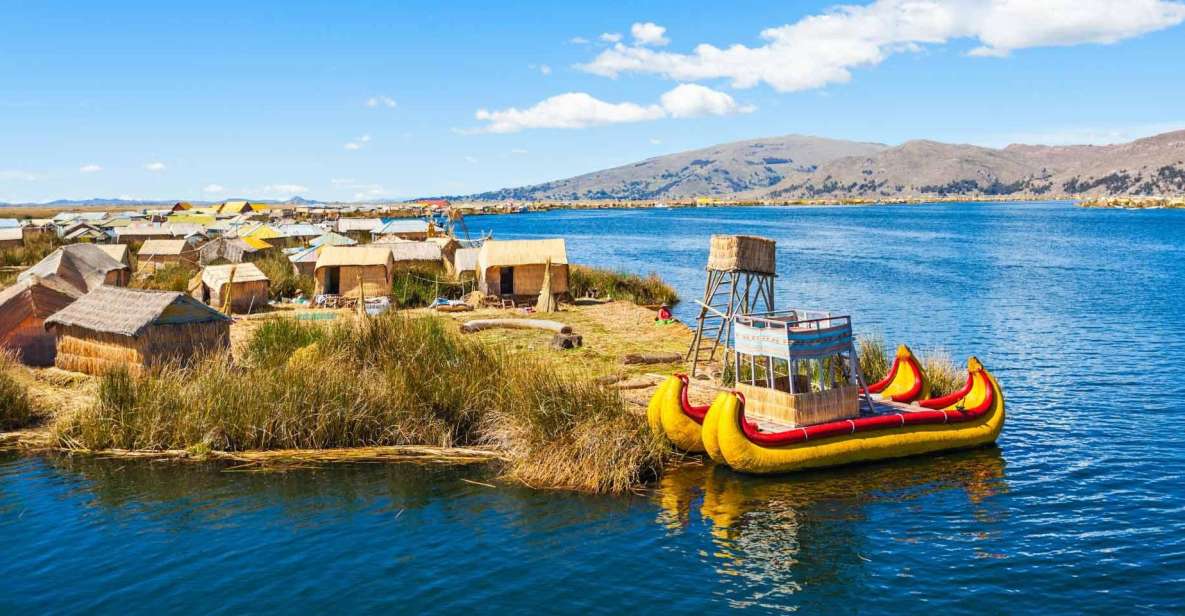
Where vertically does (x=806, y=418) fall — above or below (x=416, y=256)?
below

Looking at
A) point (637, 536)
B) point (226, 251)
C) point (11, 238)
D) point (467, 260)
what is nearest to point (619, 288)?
point (467, 260)

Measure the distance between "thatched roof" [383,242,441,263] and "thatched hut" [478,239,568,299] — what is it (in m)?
6.37

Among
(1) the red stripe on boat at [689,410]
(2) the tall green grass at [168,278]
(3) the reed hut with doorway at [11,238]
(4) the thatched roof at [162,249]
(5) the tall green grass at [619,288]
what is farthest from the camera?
(3) the reed hut with doorway at [11,238]

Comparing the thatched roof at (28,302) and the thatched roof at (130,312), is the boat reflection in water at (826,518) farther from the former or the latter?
the thatched roof at (28,302)

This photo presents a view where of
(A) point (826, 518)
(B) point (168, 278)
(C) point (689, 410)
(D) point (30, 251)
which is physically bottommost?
(A) point (826, 518)

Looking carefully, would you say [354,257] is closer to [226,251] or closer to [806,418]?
[226,251]

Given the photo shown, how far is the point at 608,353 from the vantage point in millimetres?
23672

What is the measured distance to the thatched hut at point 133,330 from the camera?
1990 cm

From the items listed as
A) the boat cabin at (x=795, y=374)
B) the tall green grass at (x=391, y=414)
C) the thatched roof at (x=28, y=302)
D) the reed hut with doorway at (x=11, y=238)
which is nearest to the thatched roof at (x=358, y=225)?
the reed hut with doorway at (x=11, y=238)

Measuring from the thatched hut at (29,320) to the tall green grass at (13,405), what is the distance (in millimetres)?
4481

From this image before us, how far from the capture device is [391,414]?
16531 mm

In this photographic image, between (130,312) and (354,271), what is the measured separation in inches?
617

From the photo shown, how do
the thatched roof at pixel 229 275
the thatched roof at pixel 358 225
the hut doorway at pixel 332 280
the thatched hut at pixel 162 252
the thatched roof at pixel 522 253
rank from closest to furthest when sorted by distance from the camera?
1. the thatched roof at pixel 229 275
2. the thatched roof at pixel 522 253
3. the hut doorway at pixel 332 280
4. the thatched hut at pixel 162 252
5. the thatched roof at pixel 358 225

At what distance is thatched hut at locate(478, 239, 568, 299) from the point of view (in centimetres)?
3500
